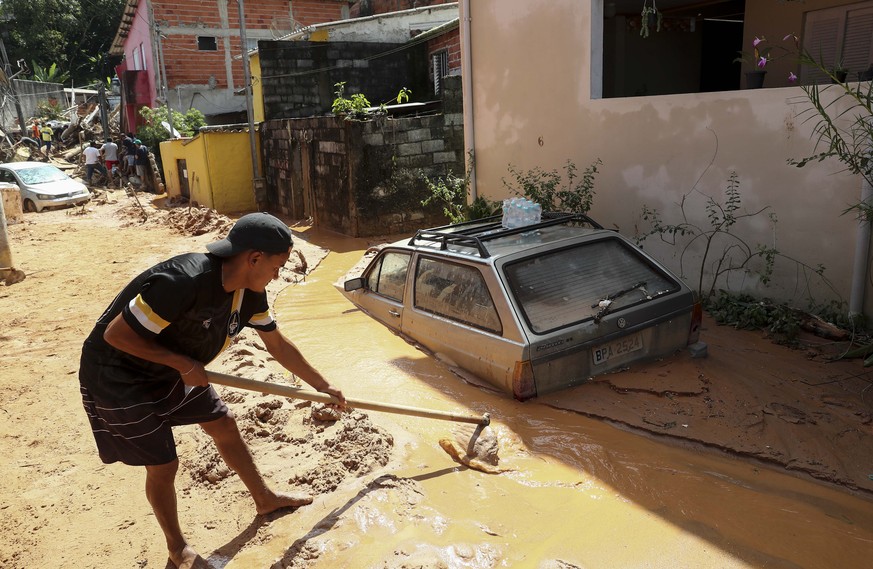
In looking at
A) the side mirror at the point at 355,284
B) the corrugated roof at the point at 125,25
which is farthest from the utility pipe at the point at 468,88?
the corrugated roof at the point at 125,25

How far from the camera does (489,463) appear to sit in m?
3.98

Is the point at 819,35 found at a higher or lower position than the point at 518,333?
higher

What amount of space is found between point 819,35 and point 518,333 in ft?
25.0

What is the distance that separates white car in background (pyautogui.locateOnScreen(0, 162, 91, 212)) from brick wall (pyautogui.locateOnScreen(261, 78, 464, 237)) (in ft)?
32.0

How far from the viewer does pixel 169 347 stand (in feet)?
9.71

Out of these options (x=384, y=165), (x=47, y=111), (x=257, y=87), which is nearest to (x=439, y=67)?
(x=384, y=165)

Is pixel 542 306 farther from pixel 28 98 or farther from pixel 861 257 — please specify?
pixel 28 98

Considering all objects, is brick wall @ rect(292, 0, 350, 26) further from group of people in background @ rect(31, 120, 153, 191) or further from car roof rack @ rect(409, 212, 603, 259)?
car roof rack @ rect(409, 212, 603, 259)

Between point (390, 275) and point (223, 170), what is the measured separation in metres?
12.8

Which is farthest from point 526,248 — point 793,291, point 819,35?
point 819,35

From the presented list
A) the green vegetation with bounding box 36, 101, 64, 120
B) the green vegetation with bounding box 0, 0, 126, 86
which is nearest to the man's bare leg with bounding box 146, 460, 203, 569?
the green vegetation with bounding box 36, 101, 64, 120

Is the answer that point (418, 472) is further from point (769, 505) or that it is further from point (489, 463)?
point (769, 505)

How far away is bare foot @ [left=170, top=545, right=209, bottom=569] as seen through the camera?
3119 mm

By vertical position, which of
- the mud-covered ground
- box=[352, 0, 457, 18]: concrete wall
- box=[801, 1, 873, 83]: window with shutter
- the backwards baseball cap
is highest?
box=[352, 0, 457, 18]: concrete wall
